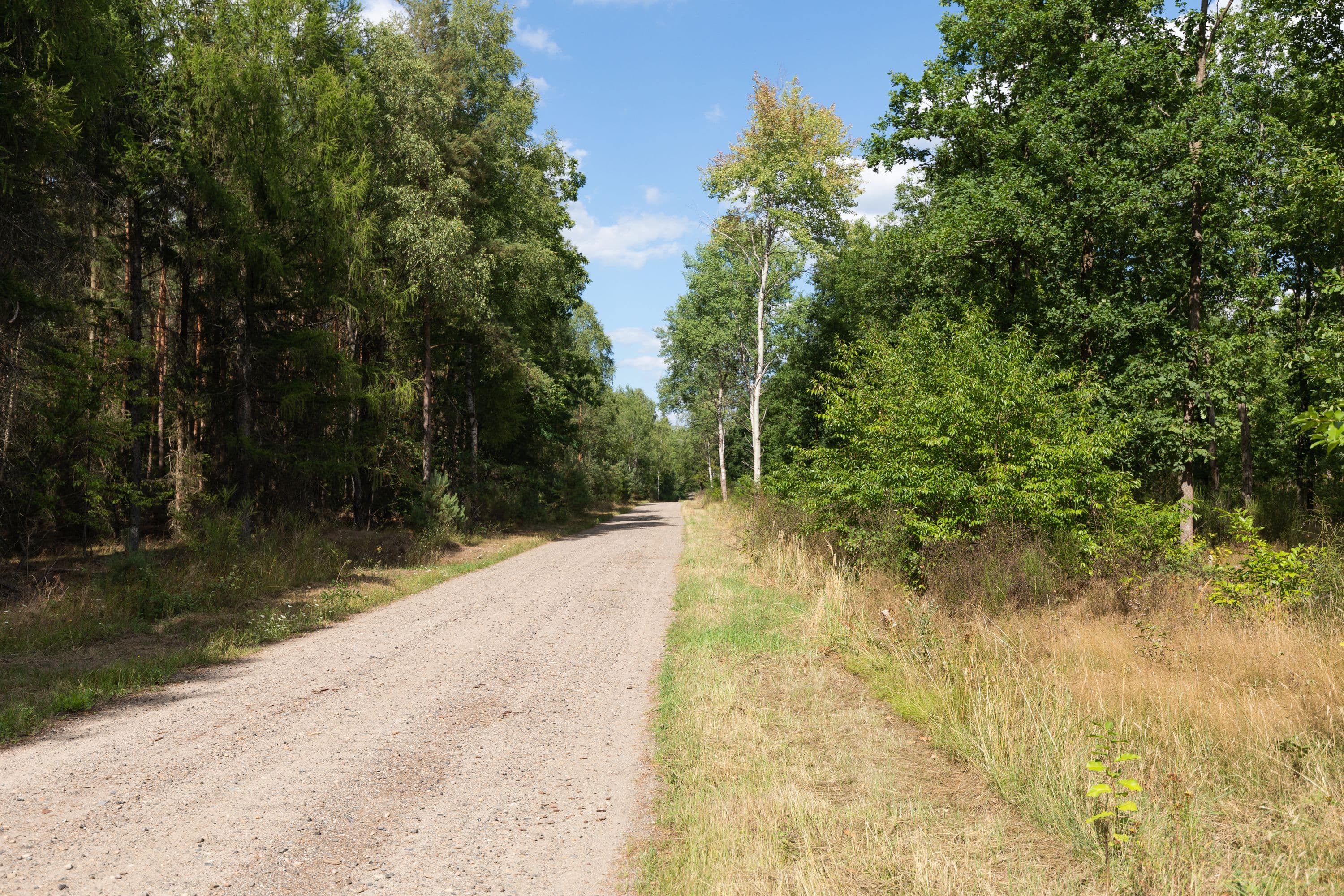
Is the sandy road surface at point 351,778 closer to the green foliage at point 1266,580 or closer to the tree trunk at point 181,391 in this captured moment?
the green foliage at point 1266,580

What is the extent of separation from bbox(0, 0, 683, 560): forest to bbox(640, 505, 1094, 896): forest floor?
11743mm

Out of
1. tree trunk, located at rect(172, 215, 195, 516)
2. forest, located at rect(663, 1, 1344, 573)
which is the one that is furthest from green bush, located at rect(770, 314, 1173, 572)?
tree trunk, located at rect(172, 215, 195, 516)

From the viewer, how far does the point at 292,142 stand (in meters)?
15.8

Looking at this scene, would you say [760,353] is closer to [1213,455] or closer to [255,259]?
[1213,455]

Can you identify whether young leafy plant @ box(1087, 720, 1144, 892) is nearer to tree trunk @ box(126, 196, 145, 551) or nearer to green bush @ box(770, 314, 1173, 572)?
green bush @ box(770, 314, 1173, 572)

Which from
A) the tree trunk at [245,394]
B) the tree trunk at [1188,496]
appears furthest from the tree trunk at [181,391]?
the tree trunk at [1188,496]

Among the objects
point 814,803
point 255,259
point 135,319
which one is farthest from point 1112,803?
point 135,319

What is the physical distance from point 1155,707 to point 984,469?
578 cm

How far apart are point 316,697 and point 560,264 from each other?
21.8 m

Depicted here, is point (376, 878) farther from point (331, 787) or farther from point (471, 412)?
point (471, 412)

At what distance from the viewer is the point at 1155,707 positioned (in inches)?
212

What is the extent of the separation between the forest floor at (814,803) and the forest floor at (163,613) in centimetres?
571

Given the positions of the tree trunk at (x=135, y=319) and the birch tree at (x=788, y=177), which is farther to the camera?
the birch tree at (x=788, y=177)

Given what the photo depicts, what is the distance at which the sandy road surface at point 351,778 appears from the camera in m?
3.62
